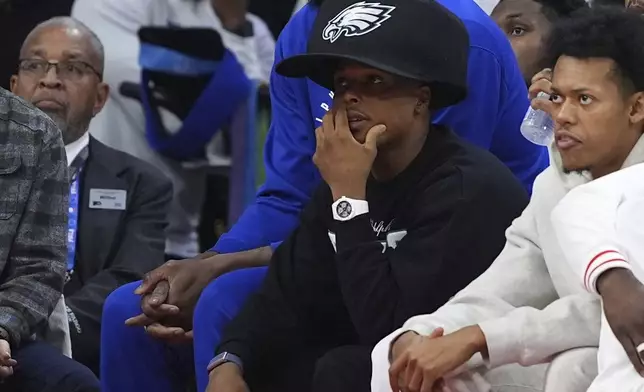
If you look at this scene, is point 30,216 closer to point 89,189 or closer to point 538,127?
point 89,189

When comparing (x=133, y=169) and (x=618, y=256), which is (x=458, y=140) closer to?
(x=618, y=256)

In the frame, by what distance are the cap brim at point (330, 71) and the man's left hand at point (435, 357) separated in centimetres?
52

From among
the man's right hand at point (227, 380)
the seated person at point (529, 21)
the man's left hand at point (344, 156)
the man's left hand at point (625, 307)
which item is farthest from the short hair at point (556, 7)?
the man's left hand at point (625, 307)

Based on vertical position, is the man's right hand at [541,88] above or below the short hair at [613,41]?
below

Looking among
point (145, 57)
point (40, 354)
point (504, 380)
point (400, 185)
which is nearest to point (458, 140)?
point (400, 185)

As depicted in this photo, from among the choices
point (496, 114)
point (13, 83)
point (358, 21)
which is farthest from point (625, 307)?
point (13, 83)

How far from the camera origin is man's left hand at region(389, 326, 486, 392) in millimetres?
1906

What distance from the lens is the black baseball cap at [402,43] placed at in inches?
88.3

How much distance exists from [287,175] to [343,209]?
59cm

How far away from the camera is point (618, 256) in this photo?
1754 mm

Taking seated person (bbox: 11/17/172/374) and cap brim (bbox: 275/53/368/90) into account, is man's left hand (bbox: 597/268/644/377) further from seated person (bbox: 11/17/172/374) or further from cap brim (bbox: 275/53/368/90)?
seated person (bbox: 11/17/172/374)

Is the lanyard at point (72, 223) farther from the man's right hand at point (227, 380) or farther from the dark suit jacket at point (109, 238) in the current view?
the man's right hand at point (227, 380)

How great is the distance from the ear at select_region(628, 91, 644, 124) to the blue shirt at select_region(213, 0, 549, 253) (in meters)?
A: 0.58

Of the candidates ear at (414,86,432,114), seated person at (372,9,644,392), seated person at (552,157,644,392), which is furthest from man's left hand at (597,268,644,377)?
ear at (414,86,432,114)
